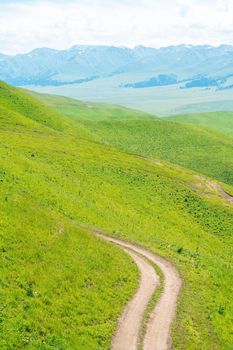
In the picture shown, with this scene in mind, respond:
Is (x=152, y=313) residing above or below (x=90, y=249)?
below

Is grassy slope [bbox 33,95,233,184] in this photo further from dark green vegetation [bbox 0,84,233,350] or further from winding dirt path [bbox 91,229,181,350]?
winding dirt path [bbox 91,229,181,350]

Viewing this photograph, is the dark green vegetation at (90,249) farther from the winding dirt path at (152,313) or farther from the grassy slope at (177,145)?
the grassy slope at (177,145)

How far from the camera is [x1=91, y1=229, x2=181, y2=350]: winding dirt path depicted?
88.4 ft

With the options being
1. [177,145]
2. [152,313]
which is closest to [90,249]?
[152,313]

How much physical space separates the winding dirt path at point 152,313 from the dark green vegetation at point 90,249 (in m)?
0.68

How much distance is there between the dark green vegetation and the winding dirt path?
677mm

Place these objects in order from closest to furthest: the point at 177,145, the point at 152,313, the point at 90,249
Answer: the point at 152,313 < the point at 90,249 < the point at 177,145

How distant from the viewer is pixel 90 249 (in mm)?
37844

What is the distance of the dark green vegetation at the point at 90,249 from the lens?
27531 millimetres

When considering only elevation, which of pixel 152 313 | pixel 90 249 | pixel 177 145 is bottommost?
pixel 152 313

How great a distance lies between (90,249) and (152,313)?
360 inches

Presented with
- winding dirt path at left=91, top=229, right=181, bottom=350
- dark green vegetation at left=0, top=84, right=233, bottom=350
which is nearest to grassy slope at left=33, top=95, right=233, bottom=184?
dark green vegetation at left=0, top=84, right=233, bottom=350

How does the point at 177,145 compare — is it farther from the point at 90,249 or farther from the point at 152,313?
the point at 152,313

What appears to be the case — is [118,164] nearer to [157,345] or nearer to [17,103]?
[157,345]
